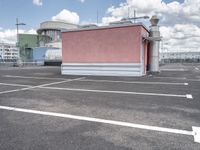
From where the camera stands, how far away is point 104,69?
16.0 metres

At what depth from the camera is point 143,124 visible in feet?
14.2

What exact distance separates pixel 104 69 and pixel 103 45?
1.94 meters

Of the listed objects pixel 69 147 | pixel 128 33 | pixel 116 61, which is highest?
pixel 128 33

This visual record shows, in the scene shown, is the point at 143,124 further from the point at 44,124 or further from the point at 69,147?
the point at 44,124

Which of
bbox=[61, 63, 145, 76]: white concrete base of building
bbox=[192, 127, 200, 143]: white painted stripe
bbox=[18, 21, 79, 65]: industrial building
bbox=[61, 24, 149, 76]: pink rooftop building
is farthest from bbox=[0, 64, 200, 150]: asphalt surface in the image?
bbox=[18, 21, 79, 65]: industrial building

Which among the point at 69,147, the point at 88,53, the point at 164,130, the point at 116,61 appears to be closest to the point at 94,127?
the point at 69,147

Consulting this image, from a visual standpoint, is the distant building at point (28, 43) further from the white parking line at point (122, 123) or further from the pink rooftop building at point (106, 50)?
the white parking line at point (122, 123)

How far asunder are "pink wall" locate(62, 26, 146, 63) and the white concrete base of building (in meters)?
0.32

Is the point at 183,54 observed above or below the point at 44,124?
above

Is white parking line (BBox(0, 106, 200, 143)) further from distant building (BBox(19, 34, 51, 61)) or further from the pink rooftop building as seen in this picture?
distant building (BBox(19, 34, 51, 61))

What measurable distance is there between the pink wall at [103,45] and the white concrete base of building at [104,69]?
32 cm

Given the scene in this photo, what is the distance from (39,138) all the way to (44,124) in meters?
0.78

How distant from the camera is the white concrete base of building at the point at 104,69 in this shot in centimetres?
1500

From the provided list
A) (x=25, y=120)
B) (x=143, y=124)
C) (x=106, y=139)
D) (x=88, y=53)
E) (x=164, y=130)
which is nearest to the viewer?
(x=106, y=139)
